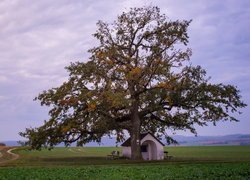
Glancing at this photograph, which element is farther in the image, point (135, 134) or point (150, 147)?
point (150, 147)

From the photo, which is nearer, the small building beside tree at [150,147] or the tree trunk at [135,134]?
the tree trunk at [135,134]

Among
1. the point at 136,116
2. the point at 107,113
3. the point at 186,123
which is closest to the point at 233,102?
the point at 186,123

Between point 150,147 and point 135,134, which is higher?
point 135,134

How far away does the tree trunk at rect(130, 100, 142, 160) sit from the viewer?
182 feet

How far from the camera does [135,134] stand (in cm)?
5591

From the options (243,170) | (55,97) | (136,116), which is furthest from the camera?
(136,116)

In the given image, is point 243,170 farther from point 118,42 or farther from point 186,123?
point 118,42

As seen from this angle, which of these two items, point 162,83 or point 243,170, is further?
point 162,83

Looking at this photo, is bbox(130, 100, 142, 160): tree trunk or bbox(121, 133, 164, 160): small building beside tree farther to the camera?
bbox(121, 133, 164, 160): small building beside tree

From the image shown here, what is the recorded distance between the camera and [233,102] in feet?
178

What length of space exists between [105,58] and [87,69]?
3.20 meters

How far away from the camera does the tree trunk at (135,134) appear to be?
182 feet

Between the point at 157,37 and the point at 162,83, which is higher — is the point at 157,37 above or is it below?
above

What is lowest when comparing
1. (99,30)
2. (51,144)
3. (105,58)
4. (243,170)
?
(243,170)
